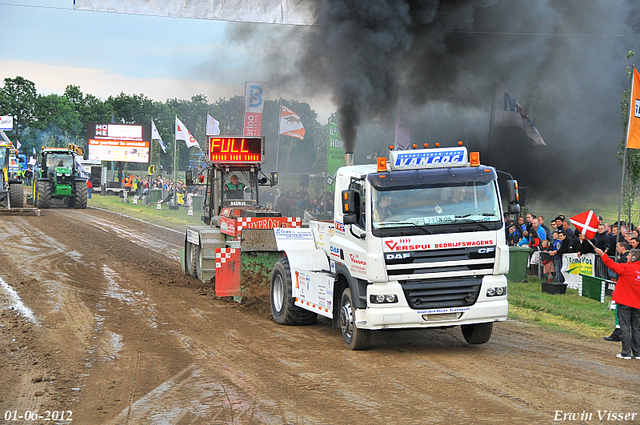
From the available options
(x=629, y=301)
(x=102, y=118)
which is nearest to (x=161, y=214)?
(x=629, y=301)

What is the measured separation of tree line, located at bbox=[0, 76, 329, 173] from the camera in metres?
73.2

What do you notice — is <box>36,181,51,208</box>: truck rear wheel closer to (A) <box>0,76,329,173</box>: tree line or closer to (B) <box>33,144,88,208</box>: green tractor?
(B) <box>33,144,88,208</box>: green tractor

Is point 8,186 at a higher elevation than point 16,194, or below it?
higher

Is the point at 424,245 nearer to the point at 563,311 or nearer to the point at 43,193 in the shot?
the point at 563,311

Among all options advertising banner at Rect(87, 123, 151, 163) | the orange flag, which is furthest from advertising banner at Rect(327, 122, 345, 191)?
advertising banner at Rect(87, 123, 151, 163)

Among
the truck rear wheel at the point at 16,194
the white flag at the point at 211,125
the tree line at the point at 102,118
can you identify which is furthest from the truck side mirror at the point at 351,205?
the tree line at the point at 102,118

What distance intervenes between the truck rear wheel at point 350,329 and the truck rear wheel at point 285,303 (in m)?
1.44

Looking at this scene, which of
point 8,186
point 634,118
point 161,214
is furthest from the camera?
point 161,214

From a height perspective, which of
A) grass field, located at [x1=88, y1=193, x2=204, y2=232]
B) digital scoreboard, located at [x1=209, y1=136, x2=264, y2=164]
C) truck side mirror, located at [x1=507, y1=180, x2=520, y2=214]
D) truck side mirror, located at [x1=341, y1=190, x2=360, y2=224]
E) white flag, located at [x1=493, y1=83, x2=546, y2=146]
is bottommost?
grass field, located at [x1=88, y1=193, x2=204, y2=232]

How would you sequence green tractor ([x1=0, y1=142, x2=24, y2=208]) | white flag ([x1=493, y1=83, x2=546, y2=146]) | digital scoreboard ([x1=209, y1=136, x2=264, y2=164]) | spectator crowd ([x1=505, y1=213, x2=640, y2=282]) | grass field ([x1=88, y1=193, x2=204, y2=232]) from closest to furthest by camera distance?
spectator crowd ([x1=505, y1=213, x2=640, y2=282]), digital scoreboard ([x1=209, y1=136, x2=264, y2=164]), white flag ([x1=493, y1=83, x2=546, y2=146]), green tractor ([x1=0, y1=142, x2=24, y2=208]), grass field ([x1=88, y1=193, x2=204, y2=232])

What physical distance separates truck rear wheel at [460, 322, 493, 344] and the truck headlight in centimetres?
149

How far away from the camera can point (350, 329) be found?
8.57 metres

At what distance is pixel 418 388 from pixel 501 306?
2.15 metres

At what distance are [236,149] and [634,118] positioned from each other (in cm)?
821
